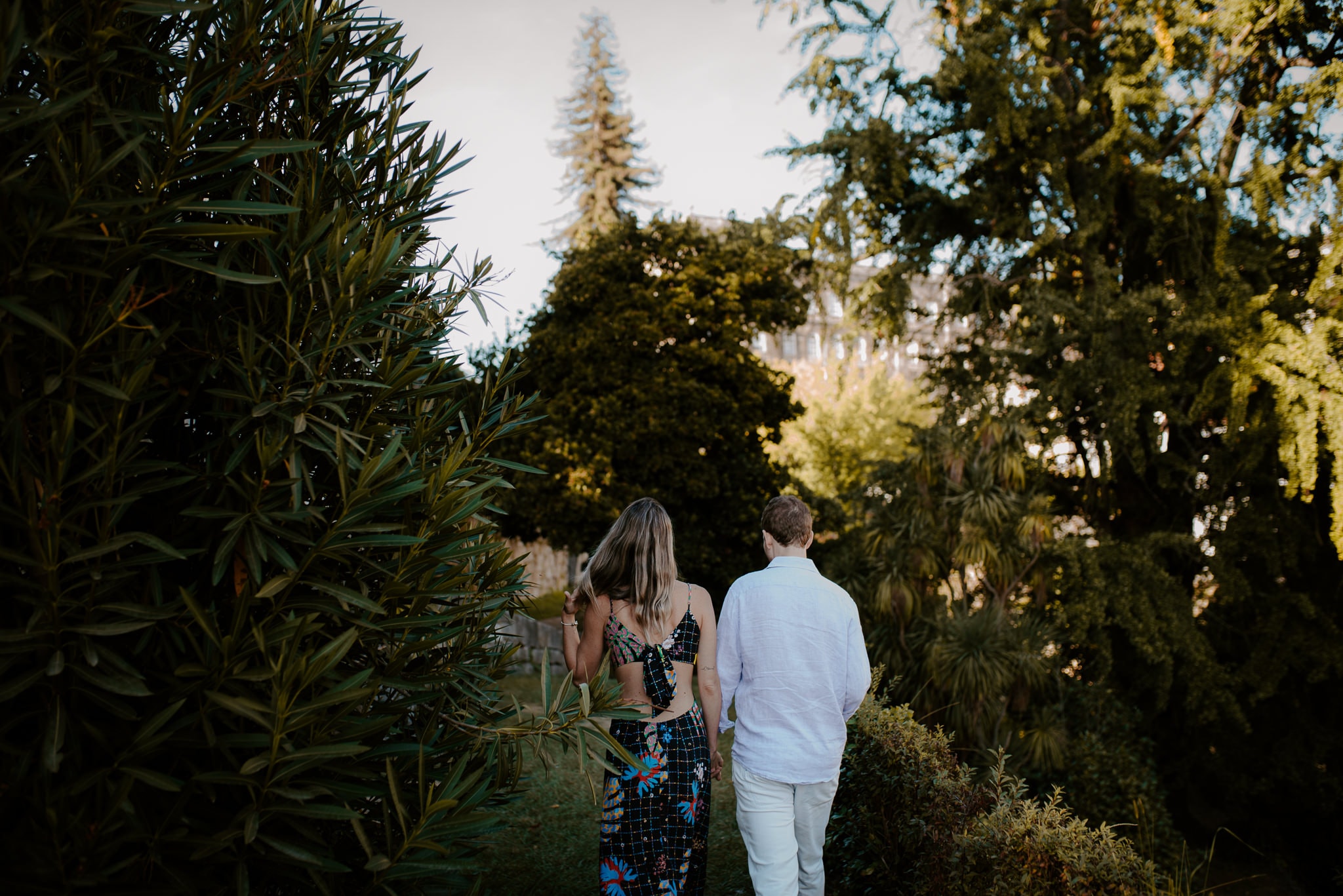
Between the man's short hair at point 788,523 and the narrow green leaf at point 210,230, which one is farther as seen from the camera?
the man's short hair at point 788,523

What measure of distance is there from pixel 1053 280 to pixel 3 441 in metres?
13.9

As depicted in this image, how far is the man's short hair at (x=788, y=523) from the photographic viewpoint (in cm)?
393

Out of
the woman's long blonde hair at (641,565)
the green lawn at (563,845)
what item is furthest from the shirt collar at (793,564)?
the green lawn at (563,845)

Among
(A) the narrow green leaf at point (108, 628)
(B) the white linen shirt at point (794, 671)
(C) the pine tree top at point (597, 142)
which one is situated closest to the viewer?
(A) the narrow green leaf at point (108, 628)

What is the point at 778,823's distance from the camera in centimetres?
377

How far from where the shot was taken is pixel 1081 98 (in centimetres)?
1188

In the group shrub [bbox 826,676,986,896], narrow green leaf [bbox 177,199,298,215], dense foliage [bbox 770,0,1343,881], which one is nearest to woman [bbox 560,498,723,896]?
shrub [bbox 826,676,986,896]

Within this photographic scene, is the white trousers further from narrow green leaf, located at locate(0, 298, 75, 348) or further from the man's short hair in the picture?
narrow green leaf, located at locate(0, 298, 75, 348)

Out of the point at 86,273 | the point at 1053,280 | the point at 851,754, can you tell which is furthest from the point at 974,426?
the point at 86,273

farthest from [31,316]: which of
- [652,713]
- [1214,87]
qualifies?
[1214,87]

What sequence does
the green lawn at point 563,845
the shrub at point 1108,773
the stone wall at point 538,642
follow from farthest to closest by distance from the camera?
1. the stone wall at point 538,642
2. the shrub at point 1108,773
3. the green lawn at point 563,845

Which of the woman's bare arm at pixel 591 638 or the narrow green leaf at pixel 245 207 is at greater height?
the narrow green leaf at pixel 245 207

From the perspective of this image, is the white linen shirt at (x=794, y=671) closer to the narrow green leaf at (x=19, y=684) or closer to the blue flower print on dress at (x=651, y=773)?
the blue flower print on dress at (x=651, y=773)

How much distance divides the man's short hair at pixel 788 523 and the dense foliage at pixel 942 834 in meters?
1.45
